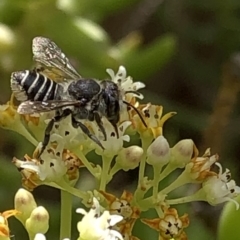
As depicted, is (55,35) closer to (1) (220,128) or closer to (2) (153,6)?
(1) (220,128)

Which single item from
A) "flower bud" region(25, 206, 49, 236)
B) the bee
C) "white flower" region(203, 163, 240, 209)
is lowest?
"flower bud" region(25, 206, 49, 236)

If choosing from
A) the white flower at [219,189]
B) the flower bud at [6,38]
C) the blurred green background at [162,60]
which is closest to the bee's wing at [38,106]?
the white flower at [219,189]

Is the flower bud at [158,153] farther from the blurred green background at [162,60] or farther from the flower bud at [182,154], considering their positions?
the blurred green background at [162,60]

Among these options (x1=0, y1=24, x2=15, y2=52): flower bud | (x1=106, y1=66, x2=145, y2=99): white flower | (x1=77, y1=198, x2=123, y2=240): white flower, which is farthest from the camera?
(x1=0, y1=24, x2=15, y2=52): flower bud

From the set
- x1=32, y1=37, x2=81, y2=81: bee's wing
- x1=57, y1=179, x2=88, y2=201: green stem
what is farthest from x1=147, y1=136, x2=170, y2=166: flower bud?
x1=32, y1=37, x2=81, y2=81: bee's wing

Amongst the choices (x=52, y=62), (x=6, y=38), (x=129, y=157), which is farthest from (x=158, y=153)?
(x=6, y=38)

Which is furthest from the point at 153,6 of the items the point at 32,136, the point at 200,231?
the point at 32,136

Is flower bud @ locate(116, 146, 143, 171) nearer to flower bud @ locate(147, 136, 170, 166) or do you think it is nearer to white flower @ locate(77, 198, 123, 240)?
flower bud @ locate(147, 136, 170, 166)
